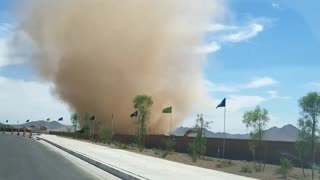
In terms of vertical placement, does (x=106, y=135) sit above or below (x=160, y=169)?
above

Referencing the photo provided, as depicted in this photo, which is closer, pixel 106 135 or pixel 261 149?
pixel 261 149

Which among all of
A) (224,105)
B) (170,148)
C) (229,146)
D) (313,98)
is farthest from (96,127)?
(313,98)

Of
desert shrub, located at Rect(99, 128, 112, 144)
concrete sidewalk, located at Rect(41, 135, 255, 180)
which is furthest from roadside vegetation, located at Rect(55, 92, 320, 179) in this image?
desert shrub, located at Rect(99, 128, 112, 144)

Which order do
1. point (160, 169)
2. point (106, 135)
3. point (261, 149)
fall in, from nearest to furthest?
point (160, 169) → point (261, 149) → point (106, 135)

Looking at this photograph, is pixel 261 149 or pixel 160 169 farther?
pixel 261 149

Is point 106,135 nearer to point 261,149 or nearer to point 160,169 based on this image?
point 261,149

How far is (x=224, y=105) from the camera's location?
29266mm

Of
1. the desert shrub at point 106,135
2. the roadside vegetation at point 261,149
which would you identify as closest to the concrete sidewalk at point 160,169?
the roadside vegetation at point 261,149

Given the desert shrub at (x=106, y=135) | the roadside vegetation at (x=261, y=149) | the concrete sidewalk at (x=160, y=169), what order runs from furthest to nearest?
1. the desert shrub at (x=106, y=135)
2. the roadside vegetation at (x=261, y=149)
3. the concrete sidewalk at (x=160, y=169)

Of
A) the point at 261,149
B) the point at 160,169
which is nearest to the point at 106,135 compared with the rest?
the point at 261,149

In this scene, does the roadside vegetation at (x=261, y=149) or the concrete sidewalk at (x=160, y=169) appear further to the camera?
the roadside vegetation at (x=261, y=149)

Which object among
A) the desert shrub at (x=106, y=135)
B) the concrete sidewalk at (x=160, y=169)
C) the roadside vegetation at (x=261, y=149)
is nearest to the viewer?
the concrete sidewalk at (x=160, y=169)

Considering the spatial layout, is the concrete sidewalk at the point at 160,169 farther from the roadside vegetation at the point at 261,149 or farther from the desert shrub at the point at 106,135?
the desert shrub at the point at 106,135

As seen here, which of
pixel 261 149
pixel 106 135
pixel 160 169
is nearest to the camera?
pixel 160 169
